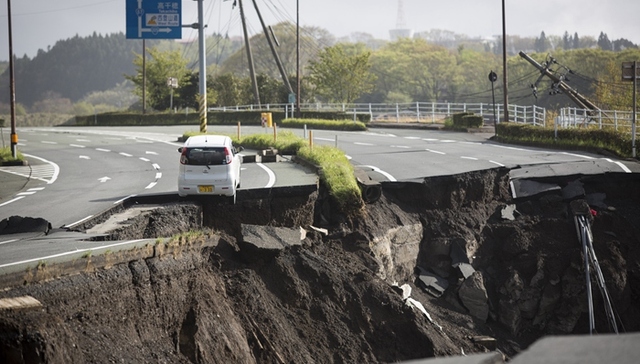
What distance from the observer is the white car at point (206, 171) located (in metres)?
19.3

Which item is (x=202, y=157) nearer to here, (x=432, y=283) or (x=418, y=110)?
(x=432, y=283)

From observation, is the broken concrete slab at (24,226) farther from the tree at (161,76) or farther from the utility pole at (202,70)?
the tree at (161,76)

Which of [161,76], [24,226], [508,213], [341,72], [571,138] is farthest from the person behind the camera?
[161,76]

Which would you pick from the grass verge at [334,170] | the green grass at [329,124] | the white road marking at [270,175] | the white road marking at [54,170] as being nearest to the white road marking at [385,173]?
the grass verge at [334,170]

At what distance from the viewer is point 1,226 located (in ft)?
57.6

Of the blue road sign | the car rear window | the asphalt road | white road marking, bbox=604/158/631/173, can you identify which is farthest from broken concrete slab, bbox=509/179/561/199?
the blue road sign

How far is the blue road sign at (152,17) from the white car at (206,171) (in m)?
19.7

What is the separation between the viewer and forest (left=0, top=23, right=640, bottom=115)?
7819 cm

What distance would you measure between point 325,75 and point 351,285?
61.1 meters

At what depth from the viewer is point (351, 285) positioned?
18.5 metres

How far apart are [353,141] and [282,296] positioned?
23522 mm

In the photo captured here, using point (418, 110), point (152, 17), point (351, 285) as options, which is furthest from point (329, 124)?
point (351, 285)

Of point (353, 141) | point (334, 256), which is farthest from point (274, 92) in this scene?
point (334, 256)

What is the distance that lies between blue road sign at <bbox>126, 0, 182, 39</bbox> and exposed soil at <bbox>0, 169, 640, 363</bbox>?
17696 millimetres
